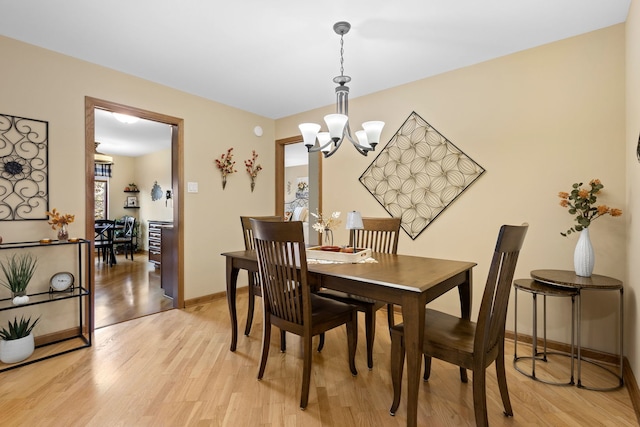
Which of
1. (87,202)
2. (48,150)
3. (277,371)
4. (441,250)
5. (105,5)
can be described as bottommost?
(277,371)

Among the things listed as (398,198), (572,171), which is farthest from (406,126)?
(572,171)

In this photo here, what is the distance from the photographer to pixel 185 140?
3490 millimetres

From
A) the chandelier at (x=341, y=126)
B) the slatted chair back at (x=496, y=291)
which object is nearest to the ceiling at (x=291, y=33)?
the chandelier at (x=341, y=126)

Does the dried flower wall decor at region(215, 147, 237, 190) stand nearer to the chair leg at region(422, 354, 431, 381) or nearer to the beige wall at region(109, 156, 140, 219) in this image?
the chair leg at region(422, 354, 431, 381)

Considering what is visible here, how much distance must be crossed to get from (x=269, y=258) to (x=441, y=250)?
1.88 meters

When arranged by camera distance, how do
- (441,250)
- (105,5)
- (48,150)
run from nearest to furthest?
(105,5), (48,150), (441,250)

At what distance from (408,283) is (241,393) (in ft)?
4.02

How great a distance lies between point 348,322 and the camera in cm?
201

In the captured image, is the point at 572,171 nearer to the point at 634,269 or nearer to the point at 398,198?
the point at 634,269

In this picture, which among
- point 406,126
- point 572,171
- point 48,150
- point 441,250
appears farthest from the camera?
point 406,126

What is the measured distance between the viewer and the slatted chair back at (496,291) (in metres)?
1.33

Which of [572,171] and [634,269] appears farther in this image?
[572,171]

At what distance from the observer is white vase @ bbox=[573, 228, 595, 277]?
2.05 m

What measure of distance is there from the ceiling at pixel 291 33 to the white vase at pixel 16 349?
87.5 inches
